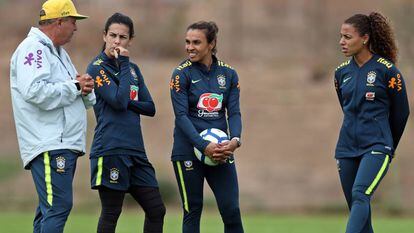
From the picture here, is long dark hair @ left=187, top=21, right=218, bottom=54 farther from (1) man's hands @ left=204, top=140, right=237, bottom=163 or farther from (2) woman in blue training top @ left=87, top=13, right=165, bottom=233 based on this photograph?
(1) man's hands @ left=204, top=140, right=237, bottom=163

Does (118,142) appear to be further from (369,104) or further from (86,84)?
(369,104)

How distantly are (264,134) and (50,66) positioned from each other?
962 inches

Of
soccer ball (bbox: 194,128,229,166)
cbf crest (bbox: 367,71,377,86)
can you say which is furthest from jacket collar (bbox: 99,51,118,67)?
cbf crest (bbox: 367,71,377,86)

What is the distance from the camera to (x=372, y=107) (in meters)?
8.67

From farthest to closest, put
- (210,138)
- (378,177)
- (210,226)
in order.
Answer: (210,226), (210,138), (378,177)

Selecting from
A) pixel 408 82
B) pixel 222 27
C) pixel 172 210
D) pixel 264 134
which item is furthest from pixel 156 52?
pixel 172 210


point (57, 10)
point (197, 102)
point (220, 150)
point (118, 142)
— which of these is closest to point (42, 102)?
point (57, 10)

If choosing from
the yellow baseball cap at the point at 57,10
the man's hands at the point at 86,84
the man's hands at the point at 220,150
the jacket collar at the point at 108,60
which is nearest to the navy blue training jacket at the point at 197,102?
the man's hands at the point at 220,150

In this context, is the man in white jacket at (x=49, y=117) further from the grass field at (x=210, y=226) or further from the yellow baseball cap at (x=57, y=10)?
the grass field at (x=210, y=226)

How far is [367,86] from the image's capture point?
8664mm

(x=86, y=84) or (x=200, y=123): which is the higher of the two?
(x=86, y=84)

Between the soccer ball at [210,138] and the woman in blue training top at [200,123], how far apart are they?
70mm

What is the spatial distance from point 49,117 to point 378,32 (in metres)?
3.34

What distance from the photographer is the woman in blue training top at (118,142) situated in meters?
8.62
